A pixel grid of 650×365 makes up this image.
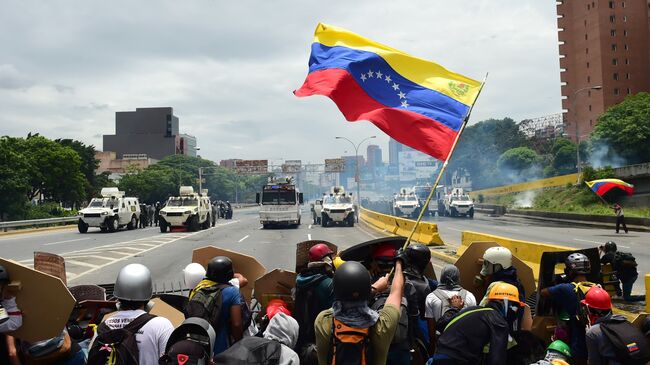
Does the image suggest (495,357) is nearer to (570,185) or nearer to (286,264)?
(286,264)

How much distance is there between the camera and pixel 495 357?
9.97ft

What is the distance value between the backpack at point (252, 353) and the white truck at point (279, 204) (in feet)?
101

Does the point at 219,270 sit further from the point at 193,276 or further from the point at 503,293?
the point at 503,293

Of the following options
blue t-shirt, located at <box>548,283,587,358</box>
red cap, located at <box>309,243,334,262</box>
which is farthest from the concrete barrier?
red cap, located at <box>309,243,334,262</box>

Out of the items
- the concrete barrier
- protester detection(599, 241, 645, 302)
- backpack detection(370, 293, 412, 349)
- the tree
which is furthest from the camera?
the tree

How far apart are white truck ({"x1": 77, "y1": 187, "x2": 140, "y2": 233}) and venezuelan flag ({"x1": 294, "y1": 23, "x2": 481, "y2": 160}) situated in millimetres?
27363

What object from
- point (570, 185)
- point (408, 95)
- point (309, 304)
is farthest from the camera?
point (570, 185)

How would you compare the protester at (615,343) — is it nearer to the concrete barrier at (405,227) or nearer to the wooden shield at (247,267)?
the wooden shield at (247,267)

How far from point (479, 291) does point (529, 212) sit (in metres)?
44.6

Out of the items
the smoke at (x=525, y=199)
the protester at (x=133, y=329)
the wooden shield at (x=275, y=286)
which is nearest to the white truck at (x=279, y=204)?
the wooden shield at (x=275, y=286)

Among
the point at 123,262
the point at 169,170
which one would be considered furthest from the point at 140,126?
Answer: the point at 123,262

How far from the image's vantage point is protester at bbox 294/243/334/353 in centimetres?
392

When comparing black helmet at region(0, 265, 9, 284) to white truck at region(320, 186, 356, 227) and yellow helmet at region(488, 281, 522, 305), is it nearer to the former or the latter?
yellow helmet at region(488, 281, 522, 305)

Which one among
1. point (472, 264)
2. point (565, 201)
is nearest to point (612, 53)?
point (565, 201)
